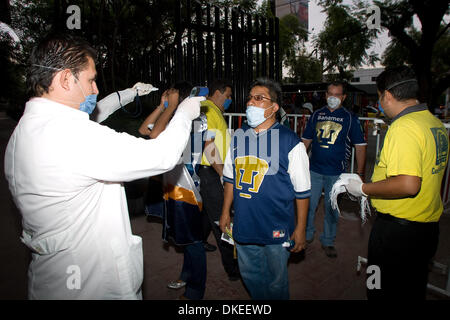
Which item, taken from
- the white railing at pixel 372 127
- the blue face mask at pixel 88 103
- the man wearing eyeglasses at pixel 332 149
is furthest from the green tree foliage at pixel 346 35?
the blue face mask at pixel 88 103

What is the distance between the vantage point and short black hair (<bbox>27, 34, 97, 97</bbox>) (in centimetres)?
142

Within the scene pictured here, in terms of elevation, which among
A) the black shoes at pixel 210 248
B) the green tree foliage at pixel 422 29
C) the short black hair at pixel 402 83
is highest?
the green tree foliage at pixel 422 29

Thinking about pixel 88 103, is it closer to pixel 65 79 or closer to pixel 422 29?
pixel 65 79

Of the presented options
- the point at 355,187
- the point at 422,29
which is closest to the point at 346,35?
the point at 422,29

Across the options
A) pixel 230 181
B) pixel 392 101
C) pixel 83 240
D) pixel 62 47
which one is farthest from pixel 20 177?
pixel 392 101

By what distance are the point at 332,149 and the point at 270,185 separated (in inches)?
75.7

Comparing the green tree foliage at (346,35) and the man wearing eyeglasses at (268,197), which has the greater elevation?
the green tree foliage at (346,35)

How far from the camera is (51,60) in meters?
1.42

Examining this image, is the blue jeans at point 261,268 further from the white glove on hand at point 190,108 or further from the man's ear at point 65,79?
the man's ear at point 65,79

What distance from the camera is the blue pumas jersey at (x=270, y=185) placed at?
2.23m

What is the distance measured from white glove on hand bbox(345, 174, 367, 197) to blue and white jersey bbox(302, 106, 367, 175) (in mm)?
1731

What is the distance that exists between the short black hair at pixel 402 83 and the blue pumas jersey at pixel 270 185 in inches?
28.1

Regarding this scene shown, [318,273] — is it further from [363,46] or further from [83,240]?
[363,46]

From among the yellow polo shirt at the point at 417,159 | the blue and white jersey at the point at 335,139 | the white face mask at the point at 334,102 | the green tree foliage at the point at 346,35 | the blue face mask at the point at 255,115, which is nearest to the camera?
the yellow polo shirt at the point at 417,159
